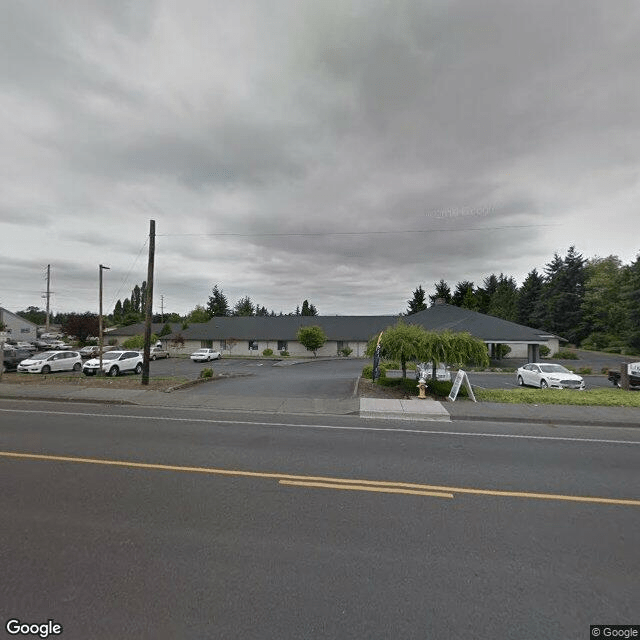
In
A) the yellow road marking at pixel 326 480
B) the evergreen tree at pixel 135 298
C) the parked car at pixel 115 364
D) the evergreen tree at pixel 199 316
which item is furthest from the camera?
the evergreen tree at pixel 135 298

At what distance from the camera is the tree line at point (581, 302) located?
51250mm

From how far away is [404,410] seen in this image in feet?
37.6

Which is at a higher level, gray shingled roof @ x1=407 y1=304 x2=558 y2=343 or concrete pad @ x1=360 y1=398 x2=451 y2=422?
gray shingled roof @ x1=407 y1=304 x2=558 y2=343

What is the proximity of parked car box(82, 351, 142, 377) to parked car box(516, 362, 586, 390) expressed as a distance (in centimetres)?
2558

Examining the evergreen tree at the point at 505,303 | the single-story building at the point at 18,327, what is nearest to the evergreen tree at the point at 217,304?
the single-story building at the point at 18,327

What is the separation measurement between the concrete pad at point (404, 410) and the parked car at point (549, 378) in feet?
31.3

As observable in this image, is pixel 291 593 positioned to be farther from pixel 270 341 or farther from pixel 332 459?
pixel 270 341

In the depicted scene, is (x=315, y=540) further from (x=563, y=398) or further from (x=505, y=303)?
(x=505, y=303)

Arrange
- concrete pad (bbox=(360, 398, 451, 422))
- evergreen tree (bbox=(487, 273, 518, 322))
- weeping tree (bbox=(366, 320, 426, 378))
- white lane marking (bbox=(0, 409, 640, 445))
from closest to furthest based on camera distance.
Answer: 1. white lane marking (bbox=(0, 409, 640, 445))
2. concrete pad (bbox=(360, 398, 451, 422))
3. weeping tree (bbox=(366, 320, 426, 378))
4. evergreen tree (bbox=(487, 273, 518, 322))

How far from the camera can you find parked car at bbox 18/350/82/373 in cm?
2333

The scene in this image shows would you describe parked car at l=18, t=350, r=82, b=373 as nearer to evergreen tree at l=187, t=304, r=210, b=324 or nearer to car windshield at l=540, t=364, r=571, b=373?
car windshield at l=540, t=364, r=571, b=373

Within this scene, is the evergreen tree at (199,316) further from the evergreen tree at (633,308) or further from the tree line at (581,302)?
the evergreen tree at (633,308)

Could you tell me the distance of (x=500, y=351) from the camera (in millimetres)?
36531

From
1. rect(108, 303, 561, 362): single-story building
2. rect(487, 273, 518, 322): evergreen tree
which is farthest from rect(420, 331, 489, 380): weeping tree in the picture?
rect(487, 273, 518, 322): evergreen tree
